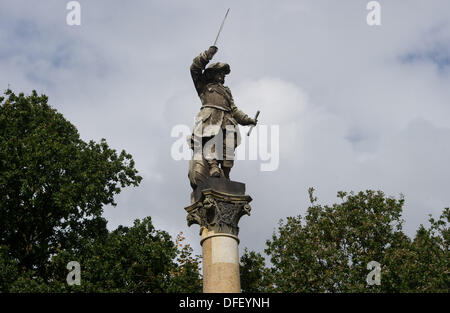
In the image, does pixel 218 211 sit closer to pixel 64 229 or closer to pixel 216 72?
pixel 216 72

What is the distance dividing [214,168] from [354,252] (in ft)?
52.2

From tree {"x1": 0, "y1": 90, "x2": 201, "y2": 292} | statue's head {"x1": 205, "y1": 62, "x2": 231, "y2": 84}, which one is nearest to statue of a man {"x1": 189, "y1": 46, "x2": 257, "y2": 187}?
statue's head {"x1": 205, "y1": 62, "x2": 231, "y2": 84}

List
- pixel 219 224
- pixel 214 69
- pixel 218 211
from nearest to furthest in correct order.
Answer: pixel 219 224 < pixel 218 211 < pixel 214 69

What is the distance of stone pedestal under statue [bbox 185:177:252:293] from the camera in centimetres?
1245

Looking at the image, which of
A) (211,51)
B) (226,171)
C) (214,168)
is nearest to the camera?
(214,168)

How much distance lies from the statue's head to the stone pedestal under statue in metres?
2.91

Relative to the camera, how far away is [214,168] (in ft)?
45.6

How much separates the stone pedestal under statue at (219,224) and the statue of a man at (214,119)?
556 mm

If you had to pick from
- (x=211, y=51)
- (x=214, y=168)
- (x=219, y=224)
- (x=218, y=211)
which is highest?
(x=211, y=51)

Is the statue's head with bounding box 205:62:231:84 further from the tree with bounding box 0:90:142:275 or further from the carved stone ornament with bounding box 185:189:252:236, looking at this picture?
the tree with bounding box 0:90:142:275

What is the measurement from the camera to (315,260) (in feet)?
90.5

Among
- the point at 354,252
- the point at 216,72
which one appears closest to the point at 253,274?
the point at 354,252
